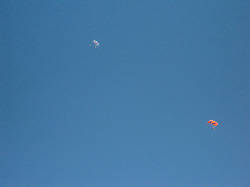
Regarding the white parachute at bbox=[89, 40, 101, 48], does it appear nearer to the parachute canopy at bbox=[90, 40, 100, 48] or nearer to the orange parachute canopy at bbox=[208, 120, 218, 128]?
the parachute canopy at bbox=[90, 40, 100, 48]

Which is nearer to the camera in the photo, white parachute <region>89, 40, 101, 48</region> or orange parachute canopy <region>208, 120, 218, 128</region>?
orange parachute canopy <region>208, 120, 218, 128</region>

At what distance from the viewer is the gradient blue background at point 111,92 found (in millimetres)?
6062

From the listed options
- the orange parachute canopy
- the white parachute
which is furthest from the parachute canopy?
the orange parachute canopy

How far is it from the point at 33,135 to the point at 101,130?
138 cm

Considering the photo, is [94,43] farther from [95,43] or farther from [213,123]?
[213,123]

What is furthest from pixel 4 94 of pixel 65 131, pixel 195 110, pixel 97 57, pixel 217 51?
pixel 217 51

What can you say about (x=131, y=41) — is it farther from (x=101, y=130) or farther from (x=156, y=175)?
(x=156, y=175)

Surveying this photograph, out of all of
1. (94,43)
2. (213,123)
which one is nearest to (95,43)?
(94,43)

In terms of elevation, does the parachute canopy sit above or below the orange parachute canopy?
above

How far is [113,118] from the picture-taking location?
6129 millimetres

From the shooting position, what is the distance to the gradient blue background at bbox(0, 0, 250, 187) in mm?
6062

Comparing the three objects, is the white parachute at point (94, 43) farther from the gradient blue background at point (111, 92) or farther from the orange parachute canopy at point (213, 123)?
the orange parachute canopy at point (213, 123)

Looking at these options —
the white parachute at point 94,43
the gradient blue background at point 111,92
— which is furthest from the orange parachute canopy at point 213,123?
the white parachute at point 94,43

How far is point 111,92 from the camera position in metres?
6.14
